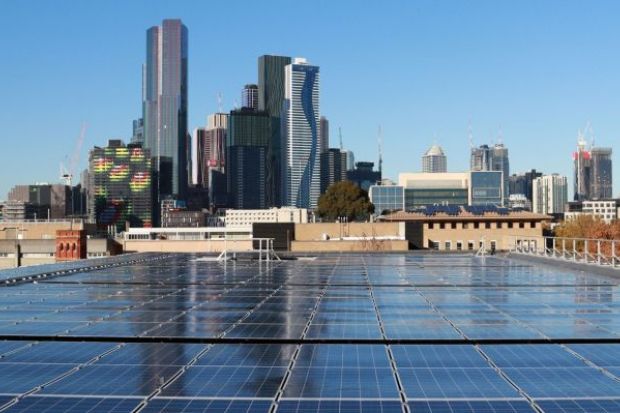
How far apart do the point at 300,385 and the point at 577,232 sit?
154579mm

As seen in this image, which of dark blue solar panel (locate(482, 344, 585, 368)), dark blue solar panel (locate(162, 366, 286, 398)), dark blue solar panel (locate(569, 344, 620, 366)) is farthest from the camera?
dark blue solar panel (locate(569, 344, 620, 366))

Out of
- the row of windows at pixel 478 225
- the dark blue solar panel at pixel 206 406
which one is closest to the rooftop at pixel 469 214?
the row of windows at pixel 478 225

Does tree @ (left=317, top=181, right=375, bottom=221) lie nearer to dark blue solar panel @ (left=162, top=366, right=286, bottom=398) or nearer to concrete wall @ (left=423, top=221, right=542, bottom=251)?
concrete wall @ (left=423, top=221, right=542, bottom=251)

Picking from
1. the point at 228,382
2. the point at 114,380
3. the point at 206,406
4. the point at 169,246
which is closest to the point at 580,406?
the point at 206,406

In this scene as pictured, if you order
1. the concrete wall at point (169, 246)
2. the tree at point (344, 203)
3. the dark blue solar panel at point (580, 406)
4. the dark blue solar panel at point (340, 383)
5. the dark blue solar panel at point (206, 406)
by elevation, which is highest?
the tree at point (344, 203)

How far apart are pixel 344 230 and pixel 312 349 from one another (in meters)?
123

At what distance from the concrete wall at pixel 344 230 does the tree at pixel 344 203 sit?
124ft

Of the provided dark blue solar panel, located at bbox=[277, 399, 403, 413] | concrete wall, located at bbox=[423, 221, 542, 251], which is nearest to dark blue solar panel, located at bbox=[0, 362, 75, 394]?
dark blue solar panel, located at bbox=[277, 399, 403, 413]

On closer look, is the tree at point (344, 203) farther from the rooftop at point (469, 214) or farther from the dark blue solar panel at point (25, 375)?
the dark blue solar panel at point (25, 375)

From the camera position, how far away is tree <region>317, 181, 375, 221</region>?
183375 mm

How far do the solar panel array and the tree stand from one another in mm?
144444

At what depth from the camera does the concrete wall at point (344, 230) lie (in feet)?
463

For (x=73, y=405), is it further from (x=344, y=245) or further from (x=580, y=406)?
(x=344, y=245)

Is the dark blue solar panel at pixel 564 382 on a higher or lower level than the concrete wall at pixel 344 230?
lower
